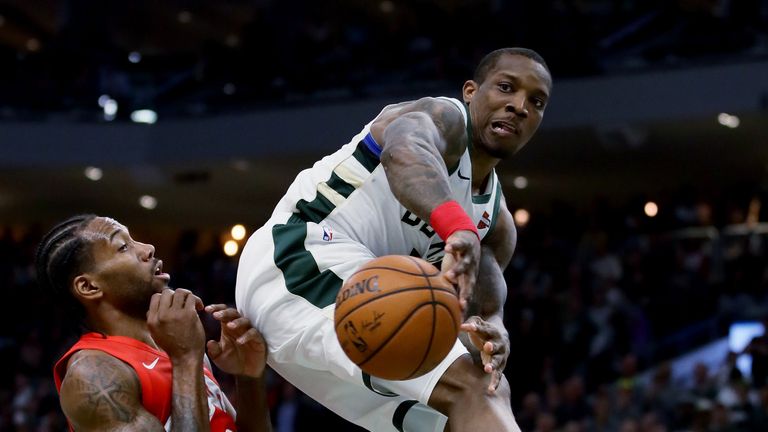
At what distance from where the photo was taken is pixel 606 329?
11781 mm

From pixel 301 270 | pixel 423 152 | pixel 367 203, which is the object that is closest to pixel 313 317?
pixel 301 270

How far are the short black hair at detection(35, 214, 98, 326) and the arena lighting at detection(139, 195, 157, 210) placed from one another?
13.9 meters

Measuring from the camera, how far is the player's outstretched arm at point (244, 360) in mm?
4355

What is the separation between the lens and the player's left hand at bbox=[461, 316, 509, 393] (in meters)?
3.88

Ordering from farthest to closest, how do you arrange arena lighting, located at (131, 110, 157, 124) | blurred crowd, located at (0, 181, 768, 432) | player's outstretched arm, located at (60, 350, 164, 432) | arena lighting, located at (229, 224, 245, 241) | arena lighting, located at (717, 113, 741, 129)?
arena lighting, located at (229, 224, 245, 241)
arena lighting, located at (131, 110, 157, 124)
arena lighting, located at (717, 113, 741, 129)
blurred crowd, located at (0, 181, 768, 432)
player's outstretched arm, located at (60, 350, 164, 432)

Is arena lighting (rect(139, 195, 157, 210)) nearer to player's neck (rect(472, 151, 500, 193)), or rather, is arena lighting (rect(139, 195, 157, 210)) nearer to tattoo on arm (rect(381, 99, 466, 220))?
player's neck (rect(472, 151, 500, 193))

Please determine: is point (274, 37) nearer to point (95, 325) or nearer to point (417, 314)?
point (95, 325)

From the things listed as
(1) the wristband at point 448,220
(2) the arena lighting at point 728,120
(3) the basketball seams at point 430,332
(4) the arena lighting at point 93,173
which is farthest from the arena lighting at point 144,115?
(3) the basketball seams at point 430,332

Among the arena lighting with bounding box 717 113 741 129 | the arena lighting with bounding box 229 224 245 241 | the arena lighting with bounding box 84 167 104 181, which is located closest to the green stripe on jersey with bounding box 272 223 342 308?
the arena lighting with bounding box 717 113 741 129

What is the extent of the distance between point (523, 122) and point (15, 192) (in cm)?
1471

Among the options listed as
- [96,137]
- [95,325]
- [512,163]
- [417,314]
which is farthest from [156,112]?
[417,314]

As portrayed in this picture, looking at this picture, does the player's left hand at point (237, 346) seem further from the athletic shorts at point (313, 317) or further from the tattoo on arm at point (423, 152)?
the tattoo on arm at point (423, 152)

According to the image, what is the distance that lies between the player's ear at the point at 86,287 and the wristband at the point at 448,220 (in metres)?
1.35

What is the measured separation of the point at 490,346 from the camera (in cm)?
387
